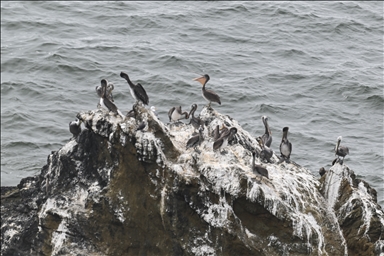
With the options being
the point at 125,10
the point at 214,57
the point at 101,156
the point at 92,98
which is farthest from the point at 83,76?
the point at 101,156

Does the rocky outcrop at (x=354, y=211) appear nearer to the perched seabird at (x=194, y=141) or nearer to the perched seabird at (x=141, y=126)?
the perched seabird at (x=194, y=141)

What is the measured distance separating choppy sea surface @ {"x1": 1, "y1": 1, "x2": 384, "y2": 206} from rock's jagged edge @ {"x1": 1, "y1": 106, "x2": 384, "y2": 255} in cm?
688

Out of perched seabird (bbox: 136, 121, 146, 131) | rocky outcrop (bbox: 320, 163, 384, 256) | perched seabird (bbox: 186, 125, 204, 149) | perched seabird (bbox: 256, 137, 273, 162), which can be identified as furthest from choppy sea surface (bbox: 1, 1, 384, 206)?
perched seabird (bbox: 136, 121, 146, 131)

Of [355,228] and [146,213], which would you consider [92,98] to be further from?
[355,228]

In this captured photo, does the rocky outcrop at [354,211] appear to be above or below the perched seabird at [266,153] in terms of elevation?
below

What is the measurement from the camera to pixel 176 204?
1232cm

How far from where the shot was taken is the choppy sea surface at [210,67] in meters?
22.6

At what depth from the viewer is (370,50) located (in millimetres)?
29141

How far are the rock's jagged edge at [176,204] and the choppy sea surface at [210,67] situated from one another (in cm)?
688

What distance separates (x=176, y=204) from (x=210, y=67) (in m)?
16.0

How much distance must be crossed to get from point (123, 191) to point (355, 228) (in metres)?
3.95

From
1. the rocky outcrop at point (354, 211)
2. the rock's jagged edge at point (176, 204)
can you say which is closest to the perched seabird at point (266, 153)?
the rock's jagged edge at point (176, 204)

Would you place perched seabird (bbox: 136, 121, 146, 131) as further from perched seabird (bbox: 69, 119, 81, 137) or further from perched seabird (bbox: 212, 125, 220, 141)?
perched seabird (bbox: 69, 119, 81, 137)

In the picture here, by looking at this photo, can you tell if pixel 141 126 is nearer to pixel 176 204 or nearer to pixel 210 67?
pixel 176 204
